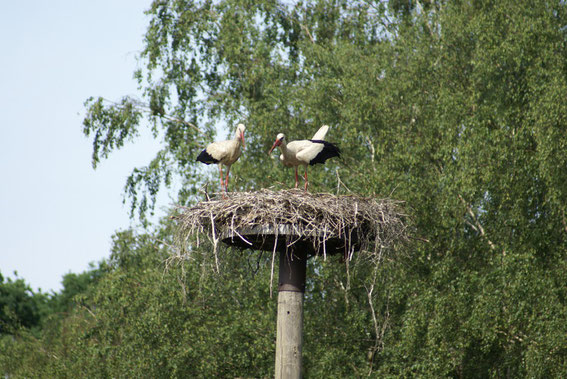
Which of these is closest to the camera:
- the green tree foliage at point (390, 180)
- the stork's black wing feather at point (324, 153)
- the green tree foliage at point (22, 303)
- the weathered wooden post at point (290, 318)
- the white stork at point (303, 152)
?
the weathered wooden post at point (290, 318)

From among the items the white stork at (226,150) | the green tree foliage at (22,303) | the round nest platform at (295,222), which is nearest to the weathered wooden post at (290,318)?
the round nest platform at (295,222)

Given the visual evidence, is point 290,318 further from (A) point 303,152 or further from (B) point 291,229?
(A) point 303,152

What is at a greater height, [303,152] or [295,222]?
[303,152]

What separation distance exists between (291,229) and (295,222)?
78mm

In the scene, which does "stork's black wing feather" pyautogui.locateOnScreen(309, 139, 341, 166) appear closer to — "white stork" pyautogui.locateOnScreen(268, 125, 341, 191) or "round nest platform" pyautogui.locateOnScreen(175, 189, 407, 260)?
"white stork" pyautogui.locateOnScreen(268, 125, 341, 191)

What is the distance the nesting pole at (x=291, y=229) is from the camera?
26.7 feet

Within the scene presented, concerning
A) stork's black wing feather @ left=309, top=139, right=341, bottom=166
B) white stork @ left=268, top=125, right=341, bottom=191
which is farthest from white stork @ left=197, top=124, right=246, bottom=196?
stork's black wing feather @ left=309, top=139, right=341, bottom=166

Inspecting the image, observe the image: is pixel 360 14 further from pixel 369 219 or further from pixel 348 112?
pixel 369 219

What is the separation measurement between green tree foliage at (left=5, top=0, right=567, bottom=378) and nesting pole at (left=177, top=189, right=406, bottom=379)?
2385mm

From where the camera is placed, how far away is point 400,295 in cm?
1459

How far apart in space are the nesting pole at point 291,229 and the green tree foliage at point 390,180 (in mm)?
2385

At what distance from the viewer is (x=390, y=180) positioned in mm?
15211

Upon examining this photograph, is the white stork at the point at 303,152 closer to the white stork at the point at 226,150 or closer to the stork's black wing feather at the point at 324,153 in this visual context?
the stork's black wing feather at the point at 324,153

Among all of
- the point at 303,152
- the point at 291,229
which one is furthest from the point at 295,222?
the point at 303,152
